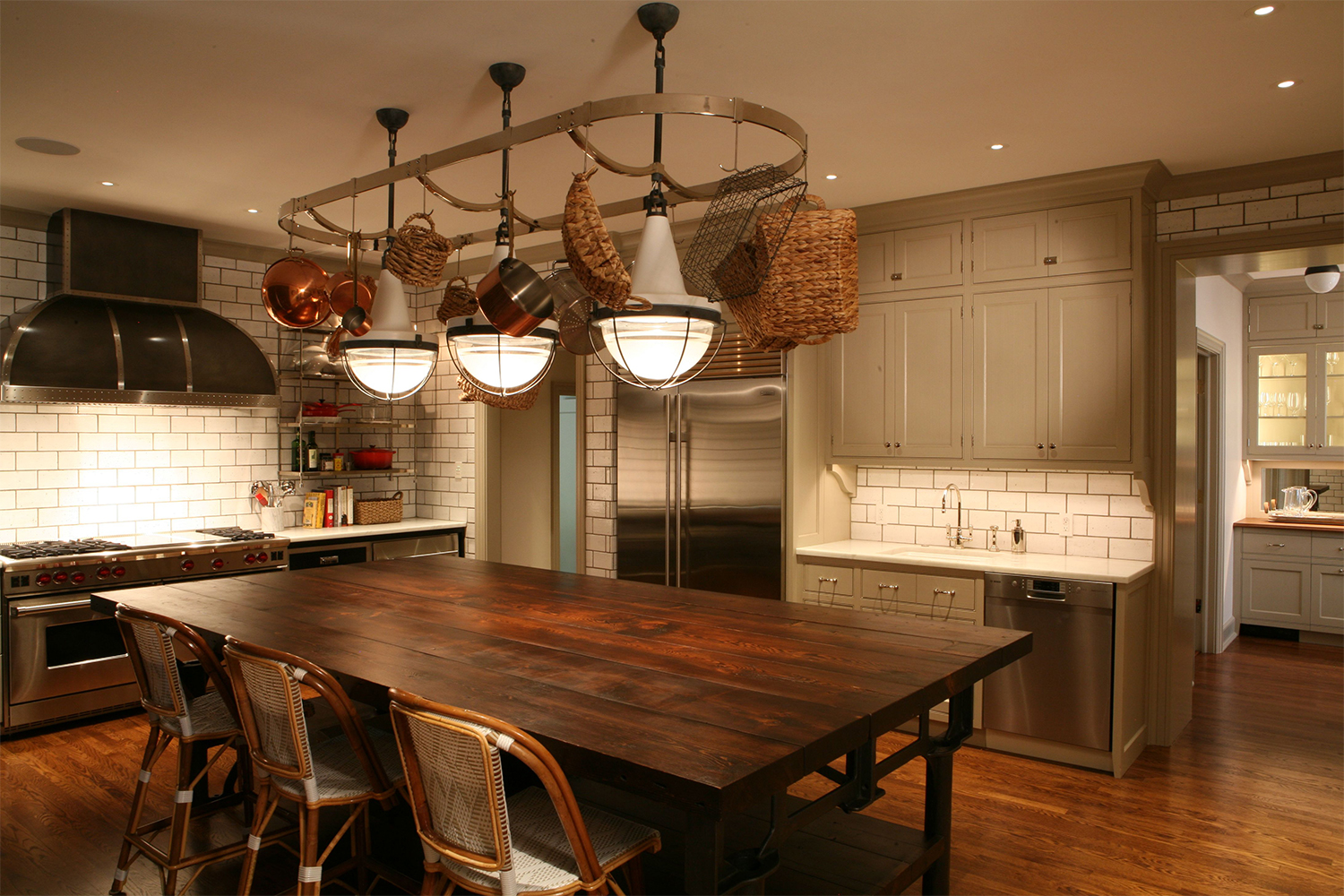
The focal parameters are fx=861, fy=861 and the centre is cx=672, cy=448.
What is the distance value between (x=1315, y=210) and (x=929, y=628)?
2.74 meters

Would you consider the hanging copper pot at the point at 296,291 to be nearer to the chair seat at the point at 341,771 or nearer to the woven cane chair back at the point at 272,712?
the woven cane chair back at the point at 272,712

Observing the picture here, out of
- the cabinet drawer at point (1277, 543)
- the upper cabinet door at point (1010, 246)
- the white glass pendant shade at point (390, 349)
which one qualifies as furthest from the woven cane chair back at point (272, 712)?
the cabinet drawer at point (1277, 543)

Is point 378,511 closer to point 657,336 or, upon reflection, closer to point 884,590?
point 884,590

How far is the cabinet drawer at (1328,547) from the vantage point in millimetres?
5953

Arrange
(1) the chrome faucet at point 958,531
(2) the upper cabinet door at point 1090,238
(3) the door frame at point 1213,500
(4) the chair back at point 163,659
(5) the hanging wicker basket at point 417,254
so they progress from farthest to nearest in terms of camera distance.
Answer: (3) the door frame at point 1213,500
(1) the chrome faucet at point 958,531
(2) the upper cabinet door at point 1090,238
(5) the hanging wicker basket at point 417,254
(4) the chair back at point 163,659

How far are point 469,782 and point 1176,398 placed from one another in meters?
3.55

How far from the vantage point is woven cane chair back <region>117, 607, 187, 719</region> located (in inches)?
97.3

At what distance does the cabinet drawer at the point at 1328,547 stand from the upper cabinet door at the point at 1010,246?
373 centimetres

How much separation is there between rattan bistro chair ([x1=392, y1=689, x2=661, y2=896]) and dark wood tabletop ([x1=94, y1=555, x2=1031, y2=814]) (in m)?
0.10

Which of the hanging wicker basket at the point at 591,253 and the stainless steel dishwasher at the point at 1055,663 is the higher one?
the hanging wicker basket at the point at 591,253

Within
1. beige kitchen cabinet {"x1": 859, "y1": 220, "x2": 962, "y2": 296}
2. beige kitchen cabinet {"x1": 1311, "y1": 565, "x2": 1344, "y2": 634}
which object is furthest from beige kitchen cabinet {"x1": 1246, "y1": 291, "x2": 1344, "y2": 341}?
beige kitchen cabinet {"x1": 859, "y1": 220, "x2": 962, "y2": 296}

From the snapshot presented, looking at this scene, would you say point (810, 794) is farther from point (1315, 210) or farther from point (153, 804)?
point (1315, 210)

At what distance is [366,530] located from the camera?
18.0ft

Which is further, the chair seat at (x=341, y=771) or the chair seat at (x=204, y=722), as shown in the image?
the chair seat at (x=204, y=722)
